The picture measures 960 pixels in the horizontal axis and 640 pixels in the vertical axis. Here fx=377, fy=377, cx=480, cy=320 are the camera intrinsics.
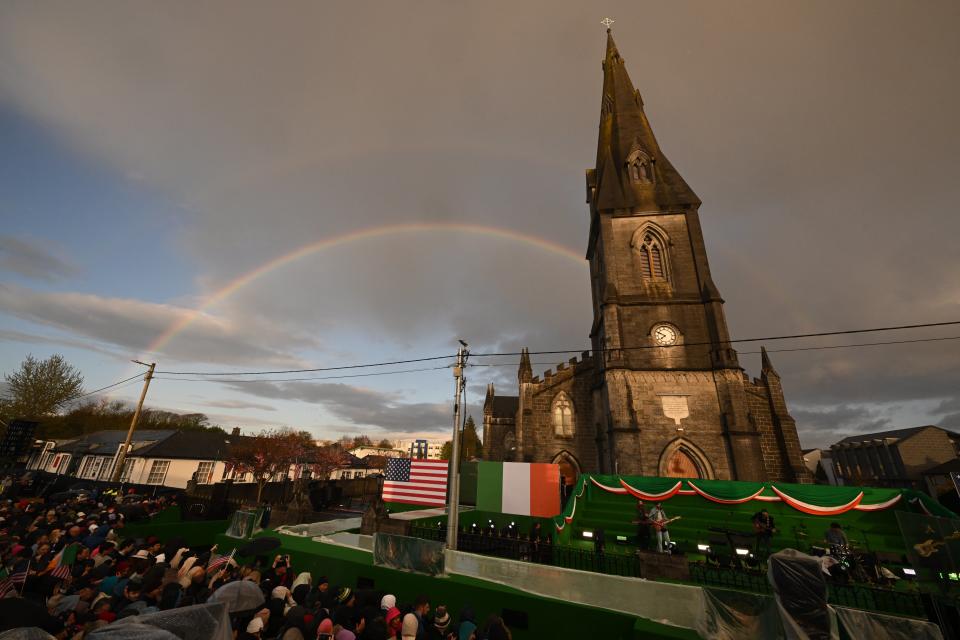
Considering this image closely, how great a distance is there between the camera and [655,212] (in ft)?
96.6

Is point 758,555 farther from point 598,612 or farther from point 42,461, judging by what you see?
point 42,461

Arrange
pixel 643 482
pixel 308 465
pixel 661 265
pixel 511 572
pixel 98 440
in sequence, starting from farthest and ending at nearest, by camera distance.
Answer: pixel 308 465
pixel 98 440
pixel 661 265
pixel 643 482
pixel 511 572

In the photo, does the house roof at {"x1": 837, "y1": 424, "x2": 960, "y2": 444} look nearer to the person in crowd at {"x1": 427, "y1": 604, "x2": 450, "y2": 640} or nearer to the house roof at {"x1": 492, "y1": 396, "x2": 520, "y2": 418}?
the house roof at {"x1": 492, "y1": 396, "x2": 520, "y2": 418}

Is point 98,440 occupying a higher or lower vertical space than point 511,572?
higher

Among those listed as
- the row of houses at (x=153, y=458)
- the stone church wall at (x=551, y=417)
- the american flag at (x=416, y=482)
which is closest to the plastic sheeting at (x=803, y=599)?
the american flag at (x=416, y=482)

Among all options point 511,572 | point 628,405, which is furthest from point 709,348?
point 511,572

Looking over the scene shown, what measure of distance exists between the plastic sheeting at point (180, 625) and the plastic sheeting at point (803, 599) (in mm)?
8390

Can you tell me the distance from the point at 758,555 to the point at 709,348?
14.7 meters

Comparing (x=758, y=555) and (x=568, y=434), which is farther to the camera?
(x=568, y=434)

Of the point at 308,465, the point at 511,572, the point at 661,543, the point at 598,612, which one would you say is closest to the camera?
the point at 598,612

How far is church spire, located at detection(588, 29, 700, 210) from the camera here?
99.6ft

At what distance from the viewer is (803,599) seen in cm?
591

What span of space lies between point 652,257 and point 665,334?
6494mm

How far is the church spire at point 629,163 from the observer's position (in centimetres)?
3034
